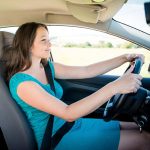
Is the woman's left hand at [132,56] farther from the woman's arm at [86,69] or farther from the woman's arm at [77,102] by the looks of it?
the woman's arm at [77,102]

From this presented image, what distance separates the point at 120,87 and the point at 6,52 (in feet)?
2.46

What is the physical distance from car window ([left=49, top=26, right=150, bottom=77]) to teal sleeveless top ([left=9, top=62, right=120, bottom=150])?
0.64 metres

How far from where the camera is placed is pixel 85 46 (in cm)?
294

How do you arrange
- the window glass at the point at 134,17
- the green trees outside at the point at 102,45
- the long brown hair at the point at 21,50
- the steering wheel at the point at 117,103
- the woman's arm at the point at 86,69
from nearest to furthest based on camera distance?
the steering wheel at the point at 117,103, the long brown hair at the point at 21,50, the woman's arm at the point at 86,69, the window glass at the point at 134,17, the green trees outside at the point at 102,45

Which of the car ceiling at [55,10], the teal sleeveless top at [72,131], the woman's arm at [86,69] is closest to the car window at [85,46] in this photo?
the car ceiling at [55,10]

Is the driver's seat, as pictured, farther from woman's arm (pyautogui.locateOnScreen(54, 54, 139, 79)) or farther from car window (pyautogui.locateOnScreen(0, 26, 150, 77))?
car window (pyautogui.locateOnScreen(0, 26, 150, 77))

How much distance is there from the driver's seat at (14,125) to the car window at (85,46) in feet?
2.87

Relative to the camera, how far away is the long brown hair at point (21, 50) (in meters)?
1.89

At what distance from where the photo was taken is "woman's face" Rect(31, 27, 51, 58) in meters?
1.91

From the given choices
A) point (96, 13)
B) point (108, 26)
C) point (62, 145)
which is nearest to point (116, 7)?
point (96, 13)

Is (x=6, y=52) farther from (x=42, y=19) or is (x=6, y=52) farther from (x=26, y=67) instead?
(x=42, y=19)

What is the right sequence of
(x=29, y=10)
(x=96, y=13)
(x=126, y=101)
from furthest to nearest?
(x=29, y=10) < (x=96, y=13) < (x=126, y=101)

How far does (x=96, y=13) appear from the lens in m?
2.05

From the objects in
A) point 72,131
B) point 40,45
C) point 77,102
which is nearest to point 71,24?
point 40,45
